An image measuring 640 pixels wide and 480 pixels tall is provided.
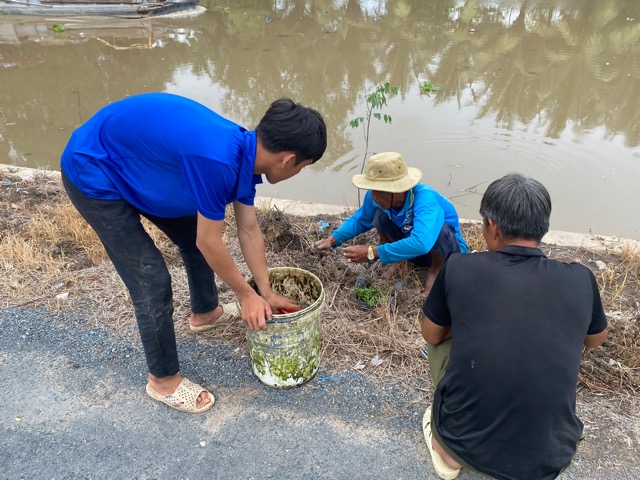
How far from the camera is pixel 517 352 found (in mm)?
1466

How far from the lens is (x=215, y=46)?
38.3ft

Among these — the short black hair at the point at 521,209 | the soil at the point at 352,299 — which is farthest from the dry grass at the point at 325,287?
the short black hair at the point at 521,209

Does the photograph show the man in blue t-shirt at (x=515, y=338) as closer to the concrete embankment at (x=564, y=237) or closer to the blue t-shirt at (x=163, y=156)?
the blue t-shirt at (x=163, y=156)

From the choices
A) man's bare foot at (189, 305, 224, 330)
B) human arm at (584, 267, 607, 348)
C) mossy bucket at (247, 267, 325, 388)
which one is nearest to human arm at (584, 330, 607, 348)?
human arm at (584, 267, 607, 348)

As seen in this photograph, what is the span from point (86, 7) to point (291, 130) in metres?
16.2

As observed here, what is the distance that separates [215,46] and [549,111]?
27.0 feet

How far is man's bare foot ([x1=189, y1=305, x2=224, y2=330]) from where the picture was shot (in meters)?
2.79

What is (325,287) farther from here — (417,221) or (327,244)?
(417,221)

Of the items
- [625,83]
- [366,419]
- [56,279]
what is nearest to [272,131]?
[366,419]

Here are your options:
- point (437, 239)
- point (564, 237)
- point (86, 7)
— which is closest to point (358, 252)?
point (437, 239)

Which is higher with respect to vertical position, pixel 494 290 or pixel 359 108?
pixel 494 290

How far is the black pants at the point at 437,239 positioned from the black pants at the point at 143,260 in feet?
4.20

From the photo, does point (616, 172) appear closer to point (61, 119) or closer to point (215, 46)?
point (61, 119)

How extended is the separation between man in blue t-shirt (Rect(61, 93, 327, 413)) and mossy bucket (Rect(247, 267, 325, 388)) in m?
0.17
